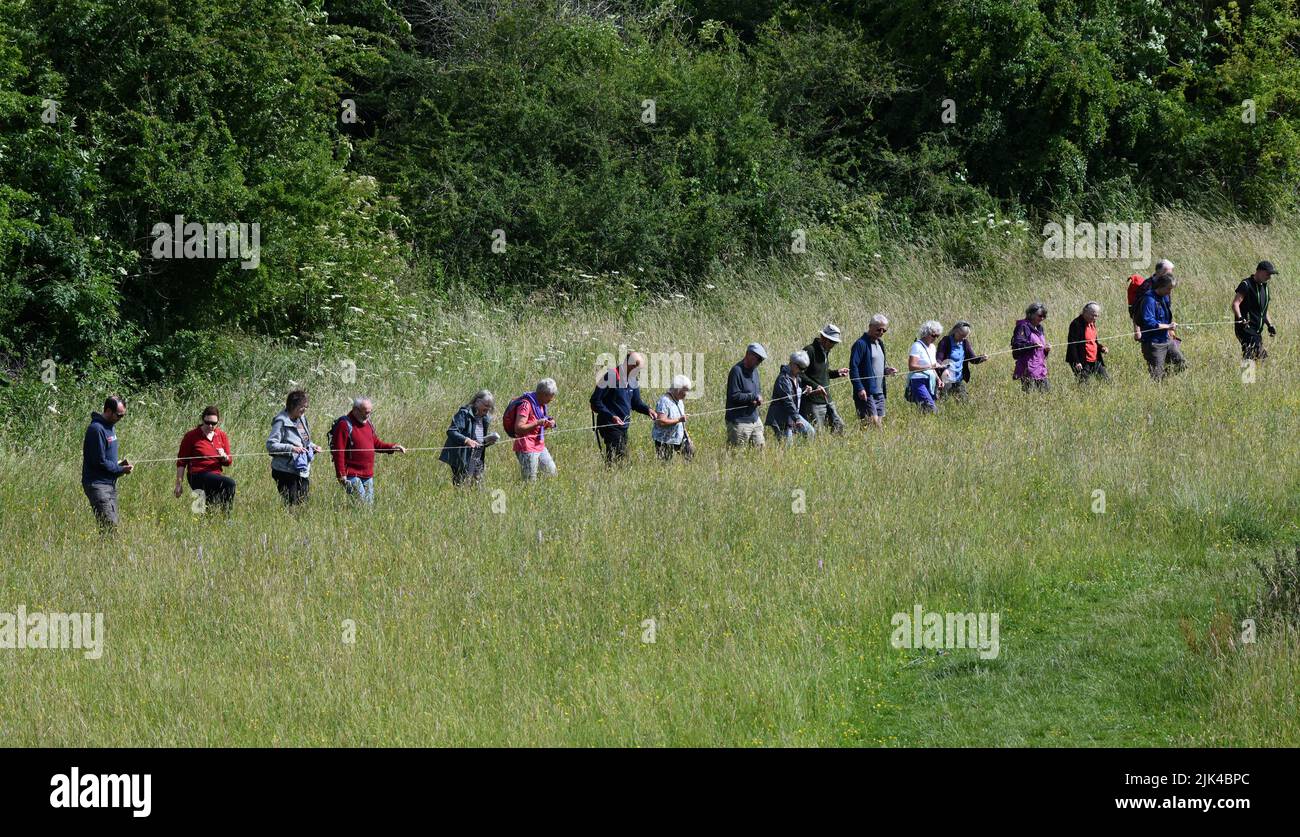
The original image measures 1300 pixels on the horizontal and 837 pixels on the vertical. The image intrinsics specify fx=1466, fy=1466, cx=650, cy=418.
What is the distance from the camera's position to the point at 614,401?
15.5m

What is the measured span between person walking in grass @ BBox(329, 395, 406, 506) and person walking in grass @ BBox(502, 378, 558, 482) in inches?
49.5

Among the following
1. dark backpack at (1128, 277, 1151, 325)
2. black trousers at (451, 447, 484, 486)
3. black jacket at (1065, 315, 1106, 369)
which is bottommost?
black trousers at (451, 447, 484, 486)

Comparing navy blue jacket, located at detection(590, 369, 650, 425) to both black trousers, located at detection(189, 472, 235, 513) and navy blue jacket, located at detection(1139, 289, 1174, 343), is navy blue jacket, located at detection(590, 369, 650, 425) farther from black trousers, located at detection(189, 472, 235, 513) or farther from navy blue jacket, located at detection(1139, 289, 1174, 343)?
navy blue jacket, located at detection(1139, 289, 1174, 343)

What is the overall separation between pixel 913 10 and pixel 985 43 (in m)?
1.73

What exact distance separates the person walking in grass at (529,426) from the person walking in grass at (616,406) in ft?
1.95

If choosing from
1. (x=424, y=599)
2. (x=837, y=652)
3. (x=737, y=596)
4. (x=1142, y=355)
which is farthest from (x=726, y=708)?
(x=1142, y=355)

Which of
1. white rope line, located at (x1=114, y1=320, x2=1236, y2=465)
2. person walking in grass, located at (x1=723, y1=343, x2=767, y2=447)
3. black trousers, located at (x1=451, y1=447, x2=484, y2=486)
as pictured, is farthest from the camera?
person walking in grass, located at (x1=723, y1=343, x2=767, y2=447)

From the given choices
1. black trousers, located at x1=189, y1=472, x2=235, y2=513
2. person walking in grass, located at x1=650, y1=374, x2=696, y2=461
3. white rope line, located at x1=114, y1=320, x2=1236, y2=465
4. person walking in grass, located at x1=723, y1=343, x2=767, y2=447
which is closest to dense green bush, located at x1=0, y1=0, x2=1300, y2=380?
white rope line, located at x1=114, y1=320, x2=1236, y2=465

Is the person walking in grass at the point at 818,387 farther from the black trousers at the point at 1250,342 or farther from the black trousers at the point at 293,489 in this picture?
the black trousers at the point at 293,489

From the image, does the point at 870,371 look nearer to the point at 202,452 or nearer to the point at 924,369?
the point at 924,369

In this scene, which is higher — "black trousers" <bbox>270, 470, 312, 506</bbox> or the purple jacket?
the purple jacket

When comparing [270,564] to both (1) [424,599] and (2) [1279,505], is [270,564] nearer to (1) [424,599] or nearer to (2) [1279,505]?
(1) [424,599]

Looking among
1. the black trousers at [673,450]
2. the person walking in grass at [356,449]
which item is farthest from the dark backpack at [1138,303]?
the person walking in grass at [356,449]

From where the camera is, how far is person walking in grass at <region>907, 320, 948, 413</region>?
55.3 ft
